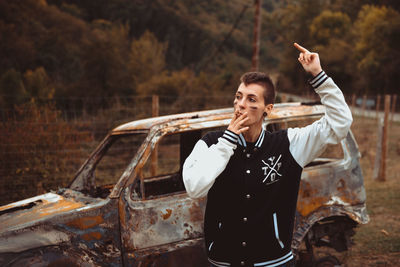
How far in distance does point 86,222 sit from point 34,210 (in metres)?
0.56

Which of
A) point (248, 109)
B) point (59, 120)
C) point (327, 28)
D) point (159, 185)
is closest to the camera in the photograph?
point (248, 109)

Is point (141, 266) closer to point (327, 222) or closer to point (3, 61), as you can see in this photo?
point (327, 222)

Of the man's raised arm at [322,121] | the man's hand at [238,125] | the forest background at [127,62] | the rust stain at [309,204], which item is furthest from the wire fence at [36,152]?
the man's hand at [238,125]

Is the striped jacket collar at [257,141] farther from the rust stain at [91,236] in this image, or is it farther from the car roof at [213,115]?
the rust stain at [91,236]

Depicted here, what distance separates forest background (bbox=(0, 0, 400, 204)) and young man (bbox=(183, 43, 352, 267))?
4.06m

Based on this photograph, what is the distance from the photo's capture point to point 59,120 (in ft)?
24.4

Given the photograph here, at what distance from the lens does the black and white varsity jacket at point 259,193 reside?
2.31 meters

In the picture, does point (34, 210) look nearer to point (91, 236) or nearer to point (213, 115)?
point (91, 236)

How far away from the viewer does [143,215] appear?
3.23 metres

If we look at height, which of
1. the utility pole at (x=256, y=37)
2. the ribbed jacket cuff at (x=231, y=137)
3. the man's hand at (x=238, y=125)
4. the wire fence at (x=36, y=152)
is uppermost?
the utility pole at (x=256, y=37)

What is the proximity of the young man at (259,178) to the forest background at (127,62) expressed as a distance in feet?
13.3

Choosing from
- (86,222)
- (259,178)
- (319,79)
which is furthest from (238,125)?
(86,222)

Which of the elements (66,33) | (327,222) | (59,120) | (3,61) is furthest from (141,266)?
(66,33)

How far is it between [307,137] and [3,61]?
33265 millimetres
